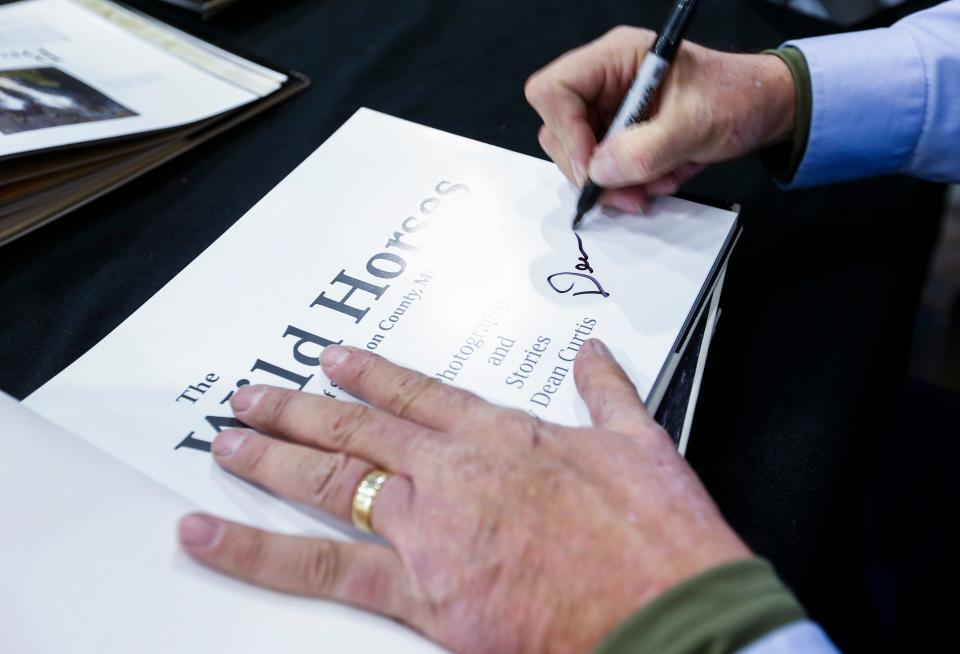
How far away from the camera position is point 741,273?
68 centimetres

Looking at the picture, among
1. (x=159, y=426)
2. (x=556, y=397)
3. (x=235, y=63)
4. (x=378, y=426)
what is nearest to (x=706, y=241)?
(x=556, y=397)

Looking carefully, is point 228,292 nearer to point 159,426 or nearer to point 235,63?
point 159,426

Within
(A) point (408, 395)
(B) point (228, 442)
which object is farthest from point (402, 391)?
(B) point (228, 442)

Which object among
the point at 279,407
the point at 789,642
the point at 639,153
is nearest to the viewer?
the point at 789,642

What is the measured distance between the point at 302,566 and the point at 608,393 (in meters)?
0.21

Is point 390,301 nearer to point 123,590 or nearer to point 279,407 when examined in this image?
point 279,407

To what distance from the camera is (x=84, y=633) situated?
1.28ft

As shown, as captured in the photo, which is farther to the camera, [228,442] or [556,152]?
[556,152]

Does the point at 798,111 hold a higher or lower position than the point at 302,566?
higher

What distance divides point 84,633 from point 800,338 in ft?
1.83

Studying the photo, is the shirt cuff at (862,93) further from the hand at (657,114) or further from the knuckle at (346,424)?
the knuckle at (346,424)

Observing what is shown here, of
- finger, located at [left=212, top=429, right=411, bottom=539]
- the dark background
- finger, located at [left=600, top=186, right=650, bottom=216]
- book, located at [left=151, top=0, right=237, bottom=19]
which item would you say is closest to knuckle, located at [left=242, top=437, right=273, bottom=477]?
finger, located at [left=212, top=429, right=411, bottom=539]

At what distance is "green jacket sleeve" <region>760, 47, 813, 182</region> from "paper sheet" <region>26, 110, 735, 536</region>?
14 centimetres

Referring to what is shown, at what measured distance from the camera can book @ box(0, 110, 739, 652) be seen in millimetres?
405
